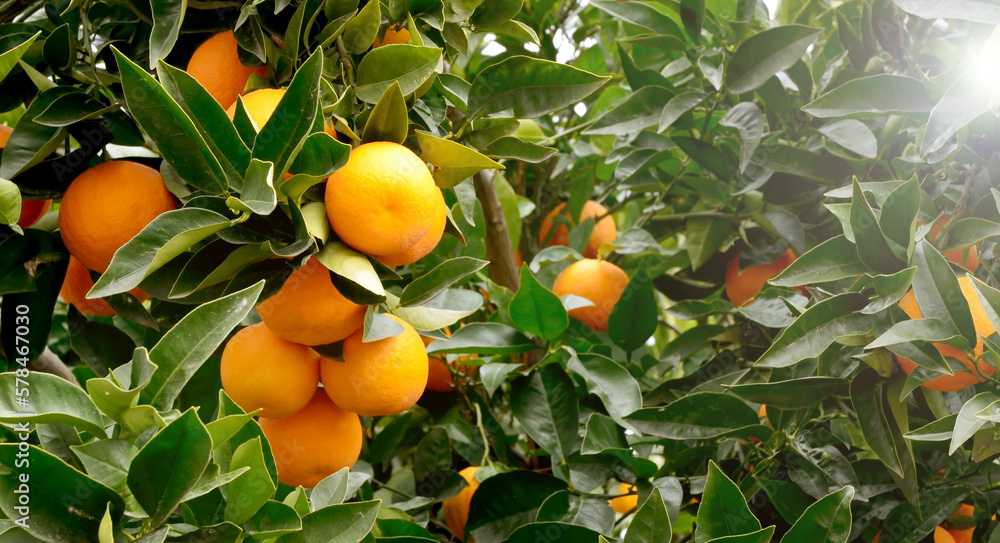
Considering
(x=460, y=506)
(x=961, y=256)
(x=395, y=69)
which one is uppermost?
(x=395, y=69)

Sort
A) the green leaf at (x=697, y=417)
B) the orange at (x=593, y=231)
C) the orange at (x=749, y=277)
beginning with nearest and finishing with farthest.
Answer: the green leaf at (x=697, y=417)
the orange at (x=749, y=277)
the orange at (x=593, y=231)

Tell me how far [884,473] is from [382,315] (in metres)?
0.68

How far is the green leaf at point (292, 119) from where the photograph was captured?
0.62m

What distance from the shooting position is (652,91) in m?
1.19

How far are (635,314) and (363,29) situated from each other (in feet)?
2.07

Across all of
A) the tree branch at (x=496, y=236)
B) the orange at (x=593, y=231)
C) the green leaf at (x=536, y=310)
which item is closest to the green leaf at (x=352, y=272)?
the green leaf at (x=536, y=310)

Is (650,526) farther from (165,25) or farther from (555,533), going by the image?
(165,25)

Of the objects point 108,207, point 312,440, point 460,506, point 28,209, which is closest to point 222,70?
point 108,207

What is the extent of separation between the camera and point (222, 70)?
30.5 inches

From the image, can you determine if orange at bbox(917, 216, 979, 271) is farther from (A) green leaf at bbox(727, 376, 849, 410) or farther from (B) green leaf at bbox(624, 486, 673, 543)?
(B) green leaf at bbox(624, 486, 673, 543)

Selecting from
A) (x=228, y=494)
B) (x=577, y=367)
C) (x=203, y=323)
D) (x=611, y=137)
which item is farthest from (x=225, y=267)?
(x=611, y=137)

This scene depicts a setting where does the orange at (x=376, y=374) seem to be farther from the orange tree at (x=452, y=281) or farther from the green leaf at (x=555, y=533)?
the green leaf at (x=555, y=533)

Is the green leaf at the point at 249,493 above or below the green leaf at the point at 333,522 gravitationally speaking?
above

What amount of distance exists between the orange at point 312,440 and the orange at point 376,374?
0.07 metres
